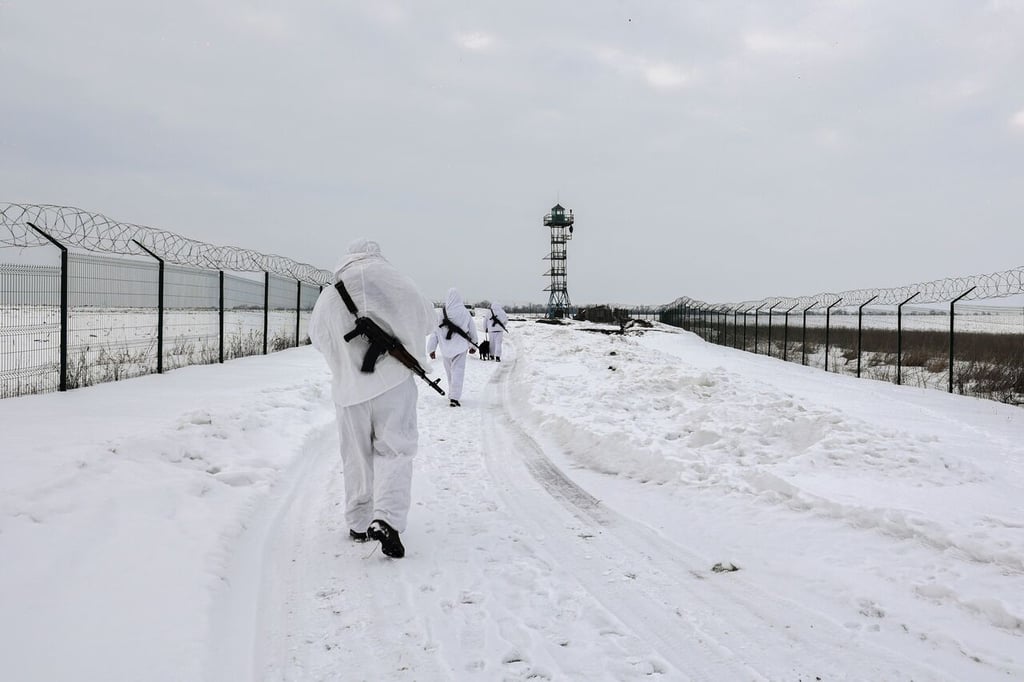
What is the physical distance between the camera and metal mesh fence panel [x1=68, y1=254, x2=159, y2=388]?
9.87m

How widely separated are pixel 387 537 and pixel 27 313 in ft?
29.0

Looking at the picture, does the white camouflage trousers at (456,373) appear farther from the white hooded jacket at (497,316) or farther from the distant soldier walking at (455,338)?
the white hooded jacket at (497,316)

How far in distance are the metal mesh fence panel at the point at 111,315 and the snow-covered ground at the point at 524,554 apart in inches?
110

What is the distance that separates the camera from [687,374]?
10.6 meters

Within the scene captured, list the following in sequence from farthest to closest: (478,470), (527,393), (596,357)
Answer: (596,357)
(527,393)
(478,470)

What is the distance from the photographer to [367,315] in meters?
4.29

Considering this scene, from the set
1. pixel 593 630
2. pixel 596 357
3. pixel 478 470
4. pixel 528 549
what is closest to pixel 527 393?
pixel 478 470

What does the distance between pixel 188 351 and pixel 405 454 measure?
12.4m

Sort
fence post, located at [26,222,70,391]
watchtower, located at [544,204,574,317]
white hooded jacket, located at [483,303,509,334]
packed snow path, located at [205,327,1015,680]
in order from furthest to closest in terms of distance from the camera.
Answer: watchtower, located at [544,204,574,317] < white hooded jacket, located at [483,303,509,334] < fence post, located at [26,222,70,391] < packed snow path, located at [205,327,1015,680]

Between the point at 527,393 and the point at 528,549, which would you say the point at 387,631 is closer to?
the point at 528,549

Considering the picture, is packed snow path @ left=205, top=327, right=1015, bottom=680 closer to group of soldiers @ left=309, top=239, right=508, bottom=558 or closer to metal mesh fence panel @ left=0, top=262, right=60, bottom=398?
group of soldiers @ left=309, top=239, right=508, bottom=558

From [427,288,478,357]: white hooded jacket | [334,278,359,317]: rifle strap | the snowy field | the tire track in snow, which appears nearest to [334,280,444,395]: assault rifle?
[334,278,359,317]: rifle strap

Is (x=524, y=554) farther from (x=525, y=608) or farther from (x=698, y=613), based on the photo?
(x=698, y=613)

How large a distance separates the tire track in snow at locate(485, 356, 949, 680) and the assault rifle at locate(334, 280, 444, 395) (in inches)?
70.6
